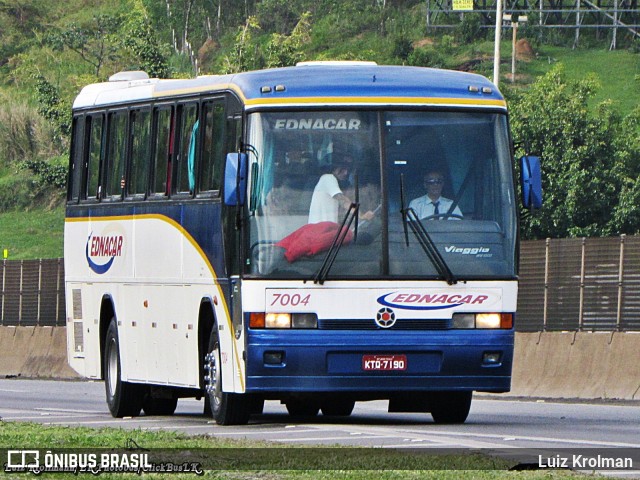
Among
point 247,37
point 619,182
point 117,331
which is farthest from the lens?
point 247,37

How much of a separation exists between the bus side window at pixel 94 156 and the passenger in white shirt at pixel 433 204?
19.8 ft

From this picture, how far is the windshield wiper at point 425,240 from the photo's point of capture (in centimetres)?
1700

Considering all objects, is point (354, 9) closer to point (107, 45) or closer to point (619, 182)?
point (107, 45)

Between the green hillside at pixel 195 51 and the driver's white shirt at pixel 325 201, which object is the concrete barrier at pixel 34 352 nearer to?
the driver's white shirt at pixel 325 201

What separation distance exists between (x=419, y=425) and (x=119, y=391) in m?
4.55

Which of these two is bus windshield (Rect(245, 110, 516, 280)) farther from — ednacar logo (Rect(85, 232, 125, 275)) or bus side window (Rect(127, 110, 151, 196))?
ednacar logo (Rect(85, 232, 125, 275))

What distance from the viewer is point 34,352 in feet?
127

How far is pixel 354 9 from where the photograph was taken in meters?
110

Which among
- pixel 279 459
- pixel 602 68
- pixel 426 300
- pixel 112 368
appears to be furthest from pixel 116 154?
pixel 602 68

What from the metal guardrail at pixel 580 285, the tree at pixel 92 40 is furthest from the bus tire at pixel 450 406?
the tree at pixel 92 40

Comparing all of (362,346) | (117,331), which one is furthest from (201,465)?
(117,331)

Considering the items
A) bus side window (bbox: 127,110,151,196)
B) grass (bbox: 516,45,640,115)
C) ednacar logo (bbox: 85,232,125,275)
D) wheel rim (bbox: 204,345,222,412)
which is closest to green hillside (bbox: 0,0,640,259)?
grass (bbox: 516,45,640,115)

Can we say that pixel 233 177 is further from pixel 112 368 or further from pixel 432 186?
pixel 112 368

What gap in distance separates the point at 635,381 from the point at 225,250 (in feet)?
24.7
